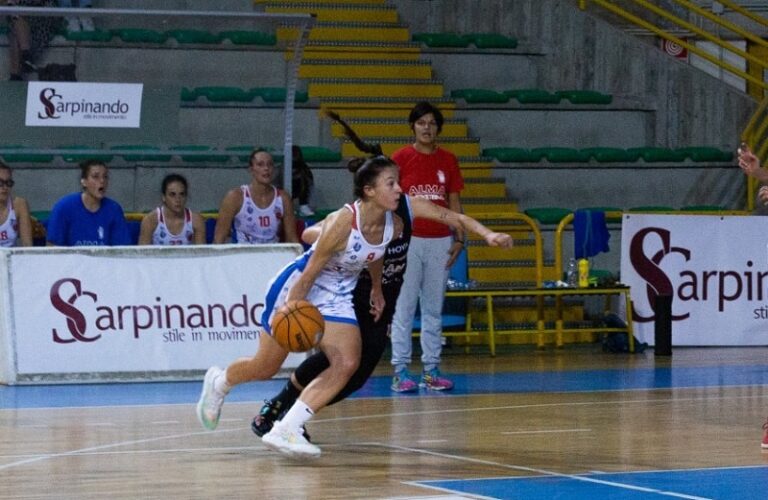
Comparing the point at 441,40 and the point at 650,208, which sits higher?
the point at 441,40

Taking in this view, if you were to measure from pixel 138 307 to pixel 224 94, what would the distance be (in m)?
3.93

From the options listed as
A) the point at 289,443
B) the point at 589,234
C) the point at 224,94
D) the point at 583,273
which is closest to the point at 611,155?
the point at 589,234

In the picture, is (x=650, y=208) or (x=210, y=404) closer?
(x=210, y=404)

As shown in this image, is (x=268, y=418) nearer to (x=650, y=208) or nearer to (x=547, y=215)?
(x=547, y=215)

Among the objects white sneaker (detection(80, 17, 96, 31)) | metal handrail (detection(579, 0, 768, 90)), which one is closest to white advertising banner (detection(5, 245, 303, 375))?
white sneaker (detection(80, 17, 96, 31))

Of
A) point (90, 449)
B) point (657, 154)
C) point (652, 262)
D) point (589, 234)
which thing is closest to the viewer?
point (90, 449)

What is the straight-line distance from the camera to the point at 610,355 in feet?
48.5

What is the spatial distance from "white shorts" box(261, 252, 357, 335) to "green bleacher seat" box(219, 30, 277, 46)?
212 inches

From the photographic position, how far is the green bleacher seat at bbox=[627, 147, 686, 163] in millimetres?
18344

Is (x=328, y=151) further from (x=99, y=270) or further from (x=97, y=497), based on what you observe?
(x=97, y=497)

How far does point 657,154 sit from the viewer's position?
18.4 meters

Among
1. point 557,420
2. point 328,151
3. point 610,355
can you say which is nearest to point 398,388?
point 557,420

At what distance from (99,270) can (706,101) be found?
375 inches

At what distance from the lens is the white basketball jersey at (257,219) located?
13.0m
